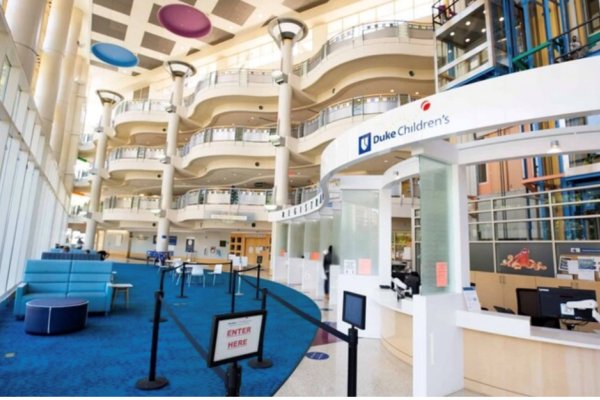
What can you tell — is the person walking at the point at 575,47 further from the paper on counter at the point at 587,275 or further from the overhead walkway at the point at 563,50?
the paper on counter at the point at 587,275

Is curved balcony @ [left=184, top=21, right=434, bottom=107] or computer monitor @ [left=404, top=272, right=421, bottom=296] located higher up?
curved balcony @ [left=184, top=21, right=434, bottom=107]

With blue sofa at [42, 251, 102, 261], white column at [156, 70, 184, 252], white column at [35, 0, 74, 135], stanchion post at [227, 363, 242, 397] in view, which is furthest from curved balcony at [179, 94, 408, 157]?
stanchion post at [227, 363, 242, 397]

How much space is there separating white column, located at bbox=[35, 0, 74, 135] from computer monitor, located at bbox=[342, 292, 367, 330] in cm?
1070

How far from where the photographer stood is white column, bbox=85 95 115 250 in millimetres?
23781

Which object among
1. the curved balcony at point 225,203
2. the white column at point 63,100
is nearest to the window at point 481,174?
the curved balcony at point 225,203

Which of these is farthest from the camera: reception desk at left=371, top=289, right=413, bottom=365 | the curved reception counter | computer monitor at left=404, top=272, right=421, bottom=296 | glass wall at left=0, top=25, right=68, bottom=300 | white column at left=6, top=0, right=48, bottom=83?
white column at left=6, top=0, right=48, bottom=83

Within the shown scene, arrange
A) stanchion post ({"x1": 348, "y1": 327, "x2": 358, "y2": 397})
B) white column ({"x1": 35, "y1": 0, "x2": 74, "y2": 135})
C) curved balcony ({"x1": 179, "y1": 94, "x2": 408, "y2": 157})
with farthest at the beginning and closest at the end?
curved balcony ({"x1": 179, "y1": 94, "x2": 408, "y2": 157}) → white column ({"x1": 35, "y1": 0, "x2": 74, "y2": 135}) → stanchion post ({"x1": 348, "y1": 327, "x2": 358, "y2": 397})

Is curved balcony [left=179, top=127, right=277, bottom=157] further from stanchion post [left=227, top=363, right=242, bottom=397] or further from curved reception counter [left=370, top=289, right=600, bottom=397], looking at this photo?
stanchion post [left=227, top=363, right=242, bottom=397]

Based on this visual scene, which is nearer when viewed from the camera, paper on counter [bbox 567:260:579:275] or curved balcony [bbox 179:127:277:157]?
paper on counter [bbox 567:260:579:275]

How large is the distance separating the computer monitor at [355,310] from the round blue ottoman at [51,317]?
4.55 m

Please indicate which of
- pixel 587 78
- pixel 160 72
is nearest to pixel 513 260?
pixel 587 78

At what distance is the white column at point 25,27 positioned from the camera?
6328 millimetres

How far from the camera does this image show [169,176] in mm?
20875

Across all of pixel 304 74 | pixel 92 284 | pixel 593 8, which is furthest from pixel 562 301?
pixel 304 74
